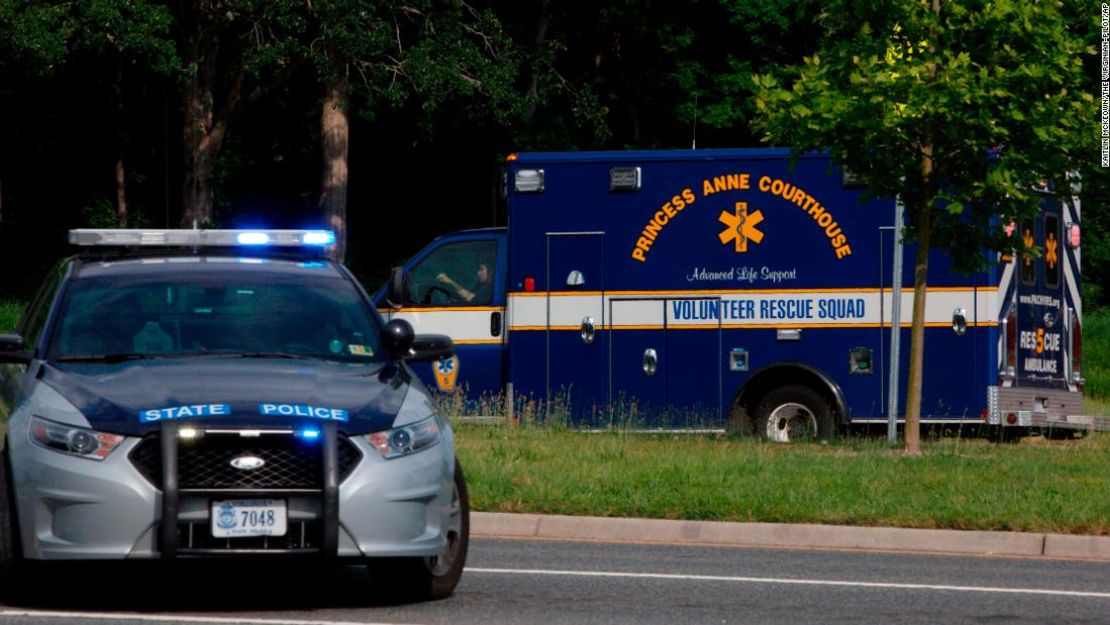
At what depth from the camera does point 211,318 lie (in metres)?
10.2

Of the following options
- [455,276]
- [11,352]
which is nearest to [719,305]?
[455,276]

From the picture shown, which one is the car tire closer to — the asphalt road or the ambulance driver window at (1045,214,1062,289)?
the asphalt road

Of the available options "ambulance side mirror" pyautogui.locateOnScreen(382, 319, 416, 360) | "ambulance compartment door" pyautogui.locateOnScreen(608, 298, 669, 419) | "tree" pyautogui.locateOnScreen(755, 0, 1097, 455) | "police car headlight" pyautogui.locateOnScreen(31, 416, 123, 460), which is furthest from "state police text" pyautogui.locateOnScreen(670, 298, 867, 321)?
"police car headlight" pyautogui.locateOnScreen(31, 416, 123, 460)

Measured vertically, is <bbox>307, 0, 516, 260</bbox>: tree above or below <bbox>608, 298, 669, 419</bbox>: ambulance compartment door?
above

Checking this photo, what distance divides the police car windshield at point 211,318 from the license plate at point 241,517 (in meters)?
1.25

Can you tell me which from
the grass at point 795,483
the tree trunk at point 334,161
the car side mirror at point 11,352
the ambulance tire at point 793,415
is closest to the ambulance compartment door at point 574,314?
the ambulance tire at point 793,415

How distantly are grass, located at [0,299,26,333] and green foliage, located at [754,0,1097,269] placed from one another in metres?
21.8

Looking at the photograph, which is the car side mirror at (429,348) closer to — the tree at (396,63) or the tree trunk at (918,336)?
the tree trunk at (918,336)

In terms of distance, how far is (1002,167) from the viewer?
1709cm

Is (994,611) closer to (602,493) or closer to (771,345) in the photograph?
(602,493)

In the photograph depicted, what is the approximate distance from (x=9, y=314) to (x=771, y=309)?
21774 millimetres

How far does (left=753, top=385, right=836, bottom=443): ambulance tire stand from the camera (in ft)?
64.2

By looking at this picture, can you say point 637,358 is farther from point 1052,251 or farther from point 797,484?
point 797,484

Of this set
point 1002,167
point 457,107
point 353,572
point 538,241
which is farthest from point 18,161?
point 353,572
